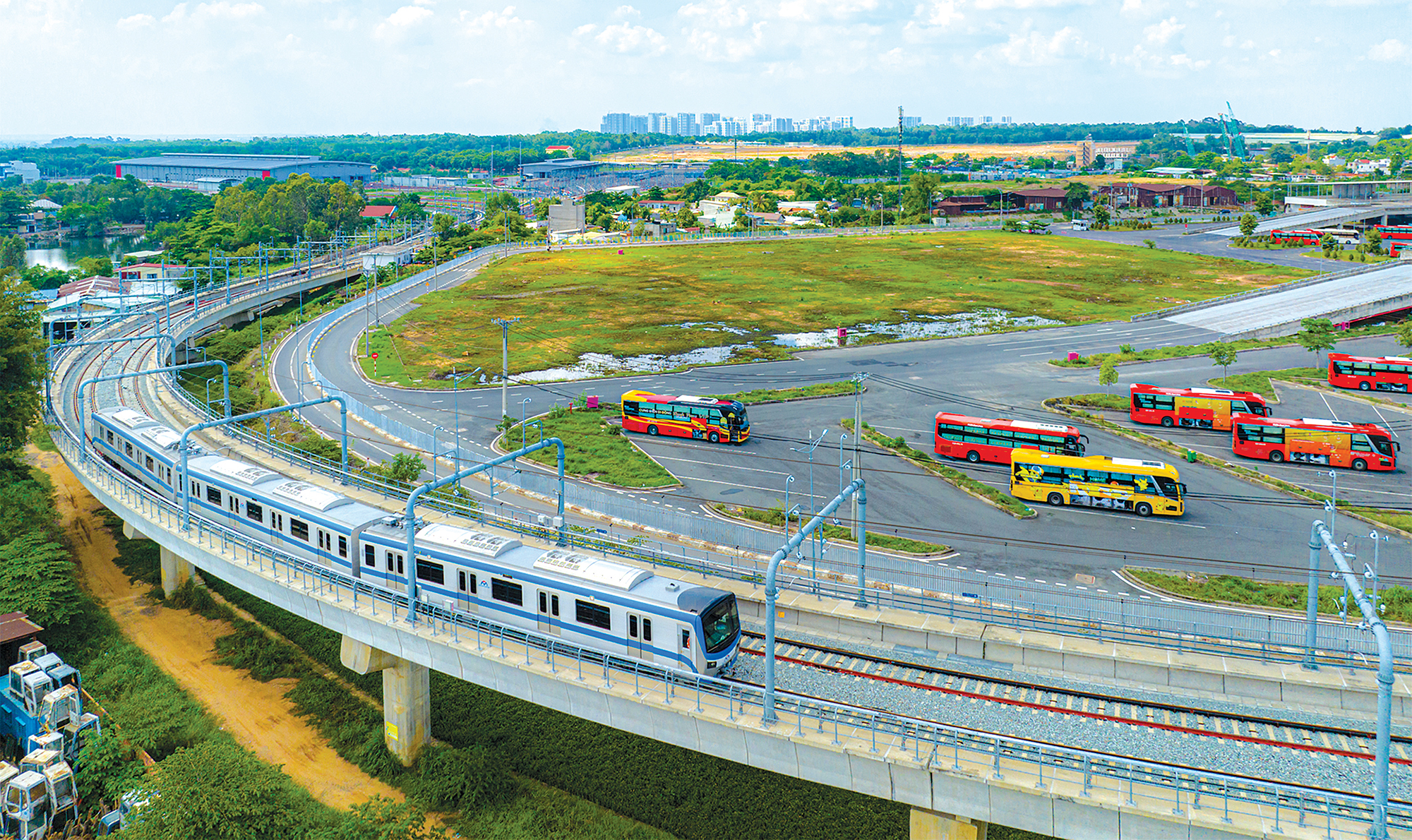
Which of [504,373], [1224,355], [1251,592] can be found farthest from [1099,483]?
[504,373]

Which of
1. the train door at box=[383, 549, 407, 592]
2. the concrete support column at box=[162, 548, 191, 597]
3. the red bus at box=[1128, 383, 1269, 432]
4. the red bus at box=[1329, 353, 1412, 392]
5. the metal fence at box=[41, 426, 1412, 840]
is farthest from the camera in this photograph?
the red bus at box=[1329, 353, 1412, 392]

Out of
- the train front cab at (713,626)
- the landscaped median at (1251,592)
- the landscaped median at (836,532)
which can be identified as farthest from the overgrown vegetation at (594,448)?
the landscaped median at (1251,592)

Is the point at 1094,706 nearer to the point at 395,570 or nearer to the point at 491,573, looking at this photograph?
the point at 491,573

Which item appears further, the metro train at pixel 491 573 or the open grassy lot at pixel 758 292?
the open grassy lot at pixel 758 292

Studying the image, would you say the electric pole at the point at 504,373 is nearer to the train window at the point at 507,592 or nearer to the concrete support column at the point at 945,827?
the train window at the point at 507,592

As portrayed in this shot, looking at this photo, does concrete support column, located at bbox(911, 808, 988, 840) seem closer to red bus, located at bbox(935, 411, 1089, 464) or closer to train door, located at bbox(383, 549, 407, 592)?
train door, located at bbox(383, 549, 407, 592)

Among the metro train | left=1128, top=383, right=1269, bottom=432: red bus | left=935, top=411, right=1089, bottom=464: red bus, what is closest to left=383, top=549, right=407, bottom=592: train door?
the metro train
